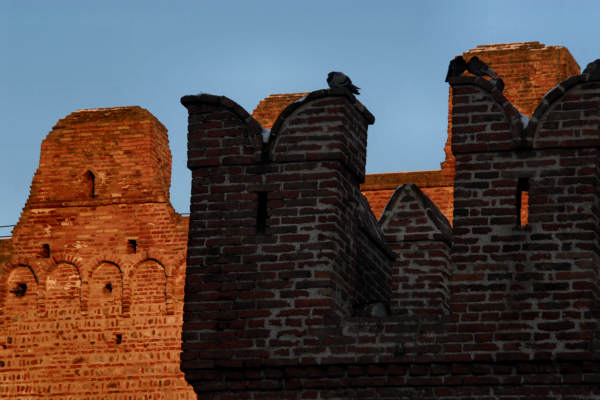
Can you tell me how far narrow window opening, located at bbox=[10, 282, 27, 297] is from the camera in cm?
2247

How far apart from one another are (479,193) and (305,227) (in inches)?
47.1

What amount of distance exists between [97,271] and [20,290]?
128 centimetres

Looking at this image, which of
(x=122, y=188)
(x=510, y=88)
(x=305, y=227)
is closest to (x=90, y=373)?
(x=122, y=188)

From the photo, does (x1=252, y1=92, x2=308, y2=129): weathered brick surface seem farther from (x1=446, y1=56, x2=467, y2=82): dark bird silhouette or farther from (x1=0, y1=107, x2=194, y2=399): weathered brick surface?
(x1=446, y1=56, x2=467, y2=82): dark bird silhouette

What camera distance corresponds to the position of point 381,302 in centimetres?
1042

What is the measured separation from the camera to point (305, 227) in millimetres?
9906

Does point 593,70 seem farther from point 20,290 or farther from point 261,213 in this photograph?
point 20,290

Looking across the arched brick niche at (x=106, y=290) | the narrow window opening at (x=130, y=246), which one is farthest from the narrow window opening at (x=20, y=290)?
the narrow window opening at (x=130, y=246)

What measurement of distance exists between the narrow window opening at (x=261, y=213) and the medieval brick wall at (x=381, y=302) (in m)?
0.05

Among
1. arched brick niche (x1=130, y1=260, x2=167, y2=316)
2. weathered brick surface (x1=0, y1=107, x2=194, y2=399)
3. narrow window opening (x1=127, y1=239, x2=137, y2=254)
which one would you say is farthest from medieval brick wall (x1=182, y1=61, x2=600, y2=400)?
narrow window opening (x1=127, y1=239, x2=137, y2=254)

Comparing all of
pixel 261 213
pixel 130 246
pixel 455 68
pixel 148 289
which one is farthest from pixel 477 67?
pixel 130 246

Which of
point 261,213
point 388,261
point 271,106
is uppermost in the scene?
point 271,106

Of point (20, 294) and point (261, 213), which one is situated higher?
point (20, 294)

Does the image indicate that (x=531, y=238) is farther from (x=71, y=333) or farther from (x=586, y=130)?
(x=71, y=333)
